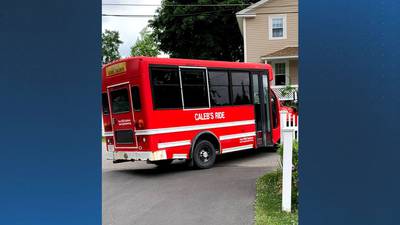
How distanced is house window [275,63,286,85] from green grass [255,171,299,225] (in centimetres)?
1900

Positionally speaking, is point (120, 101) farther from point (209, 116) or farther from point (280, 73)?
point (280, 73)

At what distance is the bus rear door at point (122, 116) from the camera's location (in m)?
11.2

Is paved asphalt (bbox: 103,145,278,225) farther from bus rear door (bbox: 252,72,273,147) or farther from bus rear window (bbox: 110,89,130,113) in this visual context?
bus rear window (bbox: 110,89,130,113)

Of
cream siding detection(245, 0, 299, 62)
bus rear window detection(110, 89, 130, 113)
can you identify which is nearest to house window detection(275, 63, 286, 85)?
cream siding detection(245, 0, 299, 62)

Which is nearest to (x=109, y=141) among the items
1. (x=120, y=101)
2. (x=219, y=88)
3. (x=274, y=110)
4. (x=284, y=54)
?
(x=120, y=101)

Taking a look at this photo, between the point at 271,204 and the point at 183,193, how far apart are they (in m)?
2.13

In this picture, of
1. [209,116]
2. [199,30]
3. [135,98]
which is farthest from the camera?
[199,30]

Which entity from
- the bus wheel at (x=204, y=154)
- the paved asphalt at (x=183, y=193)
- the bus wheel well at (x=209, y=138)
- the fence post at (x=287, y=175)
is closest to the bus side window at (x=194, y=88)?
the bus wheel well at (x=209, y=138)

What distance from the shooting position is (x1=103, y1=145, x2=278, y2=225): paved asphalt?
6.86m

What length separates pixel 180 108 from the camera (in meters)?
11.4
